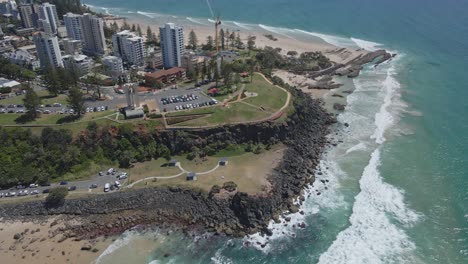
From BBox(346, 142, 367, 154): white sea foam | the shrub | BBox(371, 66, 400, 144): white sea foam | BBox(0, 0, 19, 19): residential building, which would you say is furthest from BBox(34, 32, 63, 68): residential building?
BBox(371, 66, 400, 144): white sea foam

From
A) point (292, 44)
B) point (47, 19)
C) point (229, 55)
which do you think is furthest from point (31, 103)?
point (292, 44)

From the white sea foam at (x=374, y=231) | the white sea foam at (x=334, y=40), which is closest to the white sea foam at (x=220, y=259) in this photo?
the white sea foam at (x=374, y=231)

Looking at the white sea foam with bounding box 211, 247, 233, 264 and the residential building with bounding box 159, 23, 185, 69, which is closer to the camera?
the white sea foam with bounding box 211, 247, 233, 264

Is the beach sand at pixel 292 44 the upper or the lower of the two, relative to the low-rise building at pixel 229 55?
lower

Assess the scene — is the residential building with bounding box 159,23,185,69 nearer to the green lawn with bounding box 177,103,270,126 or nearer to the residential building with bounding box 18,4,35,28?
the green lawn with bounding box 177,103,270,126

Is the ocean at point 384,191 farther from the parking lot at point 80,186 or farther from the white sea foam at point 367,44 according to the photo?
the white sea foam at point 367,44
